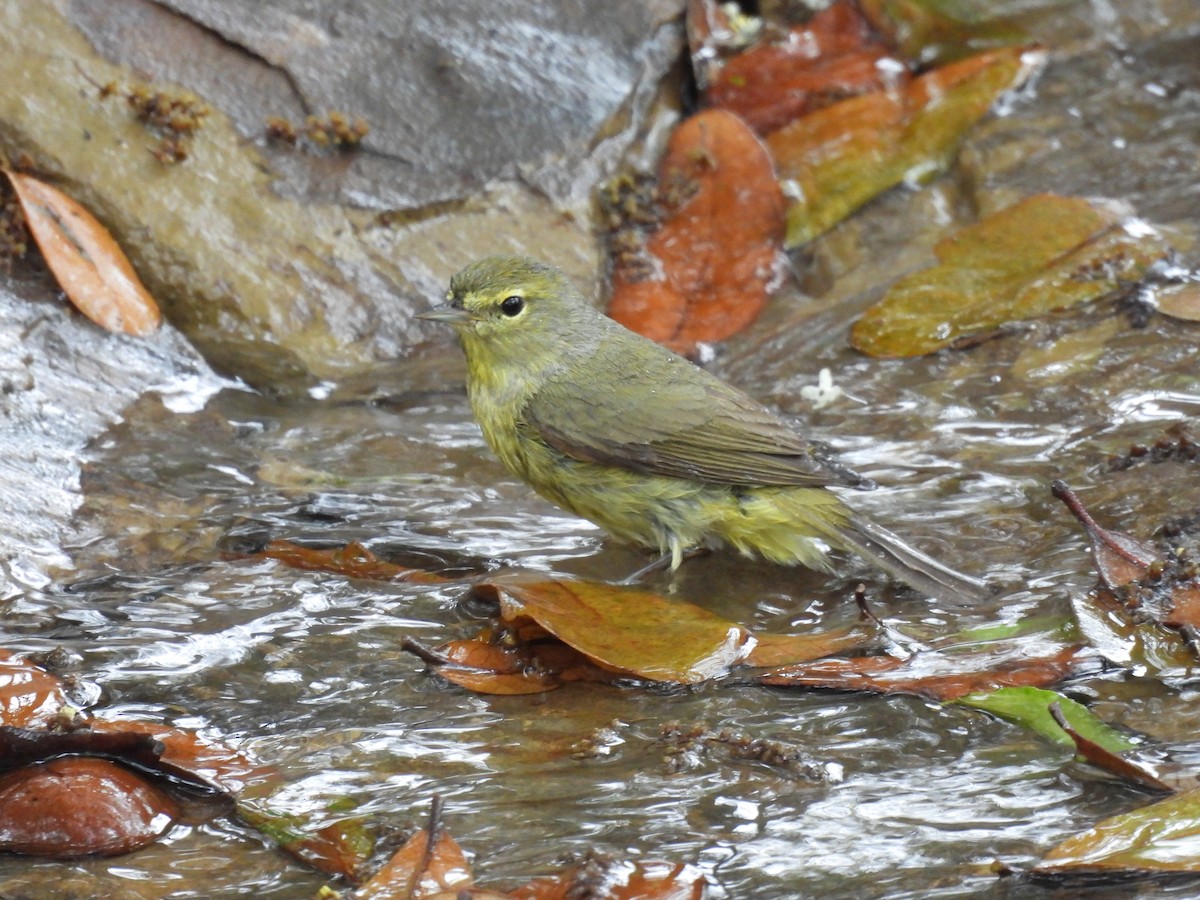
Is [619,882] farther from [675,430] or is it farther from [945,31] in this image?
[945,31]

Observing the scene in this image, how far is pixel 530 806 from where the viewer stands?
305 centimetres

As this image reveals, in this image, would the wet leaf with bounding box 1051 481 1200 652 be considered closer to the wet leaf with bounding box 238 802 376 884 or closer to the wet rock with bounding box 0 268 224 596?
the wet leaf with bounding box 238 802 376 884

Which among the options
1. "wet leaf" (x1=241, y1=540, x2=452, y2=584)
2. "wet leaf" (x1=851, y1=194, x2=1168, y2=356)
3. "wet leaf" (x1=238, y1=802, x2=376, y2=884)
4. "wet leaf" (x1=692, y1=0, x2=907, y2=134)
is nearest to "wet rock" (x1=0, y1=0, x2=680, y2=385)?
"wet leaf" (x1=692, y1=0, x2=907, y2=134)

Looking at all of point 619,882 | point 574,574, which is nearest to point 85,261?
point 574,574

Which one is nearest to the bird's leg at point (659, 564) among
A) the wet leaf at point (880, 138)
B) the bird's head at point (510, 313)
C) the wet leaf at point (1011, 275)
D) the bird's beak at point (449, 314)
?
the bird's head at point (510, 313)

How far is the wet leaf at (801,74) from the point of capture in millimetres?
7770

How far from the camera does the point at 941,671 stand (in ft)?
11.8

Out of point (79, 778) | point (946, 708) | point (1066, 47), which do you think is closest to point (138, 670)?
point (79, 778)

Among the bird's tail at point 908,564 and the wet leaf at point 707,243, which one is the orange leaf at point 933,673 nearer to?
the bird's tail at point 908,564

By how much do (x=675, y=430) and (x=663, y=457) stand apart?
0.11m

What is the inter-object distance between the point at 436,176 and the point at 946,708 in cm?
419

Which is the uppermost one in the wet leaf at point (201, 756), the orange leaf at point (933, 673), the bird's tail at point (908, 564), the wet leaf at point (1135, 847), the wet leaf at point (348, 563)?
the wet leaf at point (348, 563)

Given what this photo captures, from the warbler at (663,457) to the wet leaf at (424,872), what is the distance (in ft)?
6.36

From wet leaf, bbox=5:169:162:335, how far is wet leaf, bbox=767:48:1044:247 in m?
3.01
